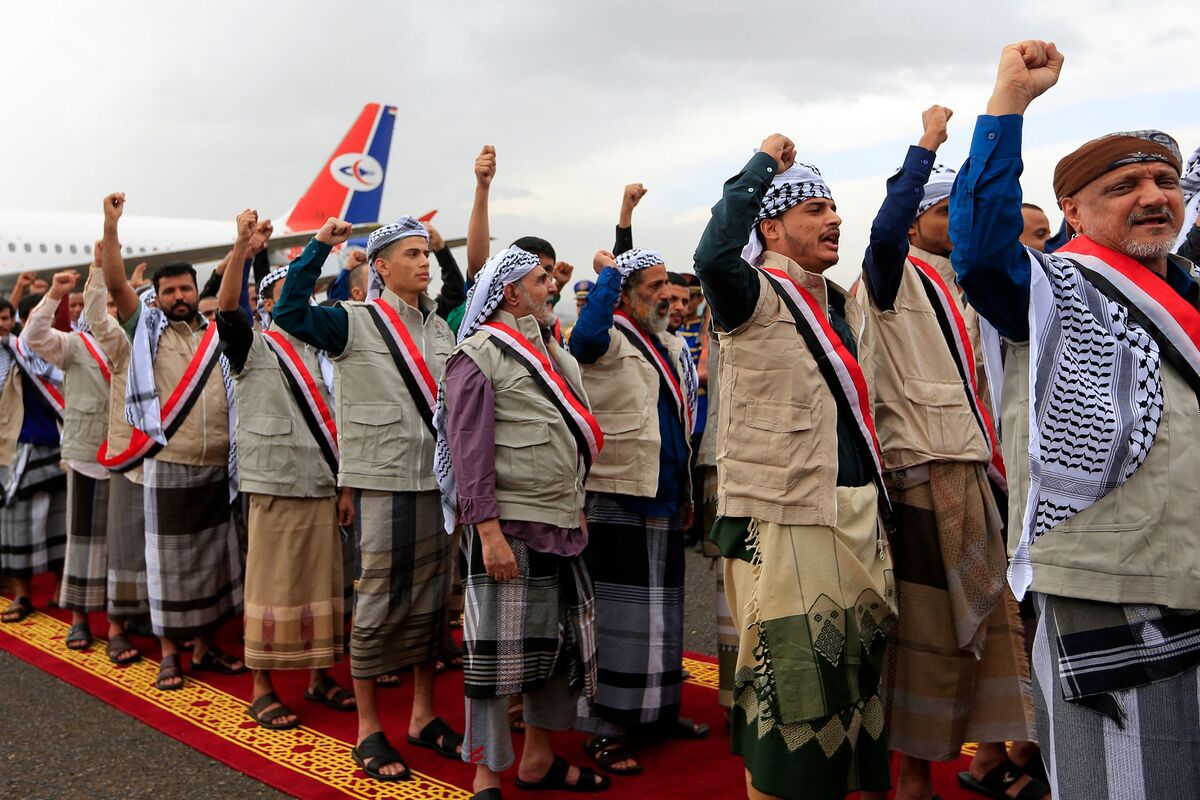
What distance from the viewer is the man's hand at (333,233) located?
153 inches

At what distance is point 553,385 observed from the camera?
349 centimetres

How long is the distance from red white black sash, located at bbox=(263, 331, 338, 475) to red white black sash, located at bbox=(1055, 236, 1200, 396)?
10.9 feet

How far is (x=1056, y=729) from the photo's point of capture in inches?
80.0

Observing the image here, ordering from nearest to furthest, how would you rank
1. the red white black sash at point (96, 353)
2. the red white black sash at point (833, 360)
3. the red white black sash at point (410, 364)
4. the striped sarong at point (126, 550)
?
1. the red white black sash at point (833, 360)
2. the red white black sash at point (410, 364)
3. the striped sarong at point (126, 550)
4. the red white black sash at point (96, 353)

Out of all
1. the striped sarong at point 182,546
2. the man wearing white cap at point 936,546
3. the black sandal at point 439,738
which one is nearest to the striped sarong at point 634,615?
the black sandal at point 439,738

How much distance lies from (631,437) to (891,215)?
1.44 meters

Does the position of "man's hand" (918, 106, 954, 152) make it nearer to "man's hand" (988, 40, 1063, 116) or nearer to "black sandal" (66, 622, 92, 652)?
"man's hand" (988, 40, 1063, 116)

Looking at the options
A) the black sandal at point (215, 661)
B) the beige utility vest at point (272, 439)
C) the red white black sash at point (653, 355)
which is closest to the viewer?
the red white black sash at point (653, 355)

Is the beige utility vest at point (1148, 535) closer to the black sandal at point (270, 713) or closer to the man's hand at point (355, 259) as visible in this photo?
the black sandal at point (270, 713)

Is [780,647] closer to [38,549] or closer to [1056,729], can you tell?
[1056,729]

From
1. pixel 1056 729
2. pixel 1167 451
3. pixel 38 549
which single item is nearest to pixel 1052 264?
pixel 1167 451

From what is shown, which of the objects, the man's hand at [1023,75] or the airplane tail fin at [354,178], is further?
the airplane tail fin at [354,178]

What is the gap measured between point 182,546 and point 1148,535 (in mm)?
4355

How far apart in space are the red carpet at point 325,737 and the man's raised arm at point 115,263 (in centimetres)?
177
